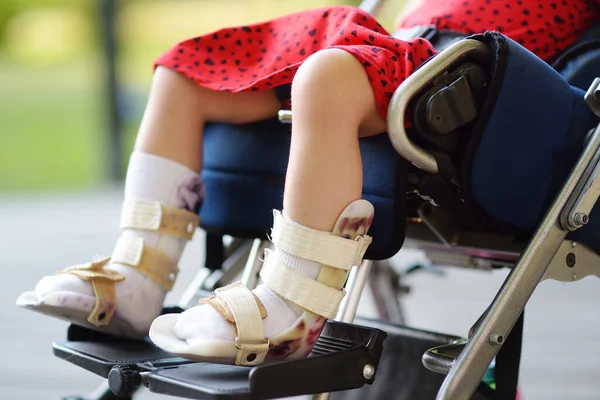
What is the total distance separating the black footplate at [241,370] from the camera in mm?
755

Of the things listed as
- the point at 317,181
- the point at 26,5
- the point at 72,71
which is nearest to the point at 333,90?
the point at 317,181

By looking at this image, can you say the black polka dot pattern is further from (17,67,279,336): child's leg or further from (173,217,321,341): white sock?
(173,217,321,341): white sock

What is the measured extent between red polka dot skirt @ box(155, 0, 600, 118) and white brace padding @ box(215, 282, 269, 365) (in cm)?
27

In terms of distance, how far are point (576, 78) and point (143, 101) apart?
3443 mm

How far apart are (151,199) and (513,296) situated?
0.44 meters

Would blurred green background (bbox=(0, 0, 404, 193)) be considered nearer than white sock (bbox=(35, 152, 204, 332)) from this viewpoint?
No

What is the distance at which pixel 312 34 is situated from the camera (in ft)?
3.24

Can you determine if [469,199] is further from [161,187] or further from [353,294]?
[161,187]

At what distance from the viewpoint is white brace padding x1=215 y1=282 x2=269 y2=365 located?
0.78m

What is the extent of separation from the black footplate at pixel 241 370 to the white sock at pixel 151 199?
45 millimetres

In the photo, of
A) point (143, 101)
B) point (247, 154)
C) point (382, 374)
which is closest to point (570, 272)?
point (382, 374)

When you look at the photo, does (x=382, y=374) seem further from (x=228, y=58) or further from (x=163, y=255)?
(x=228, y=58)

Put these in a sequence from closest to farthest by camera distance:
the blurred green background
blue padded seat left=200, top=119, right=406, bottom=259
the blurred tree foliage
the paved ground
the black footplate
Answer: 1. the black footplate
2. blue padded seat left=200, top=119, right=406, bottom=259
3. the paved ground
4. the blurred green background
5. the blurred tree foliage

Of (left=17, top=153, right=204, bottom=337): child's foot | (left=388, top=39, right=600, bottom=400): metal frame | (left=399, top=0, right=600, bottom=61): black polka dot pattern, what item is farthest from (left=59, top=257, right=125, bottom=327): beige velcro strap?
(left=399, top=0, right=600, bottom=61): black polka dot pattern
